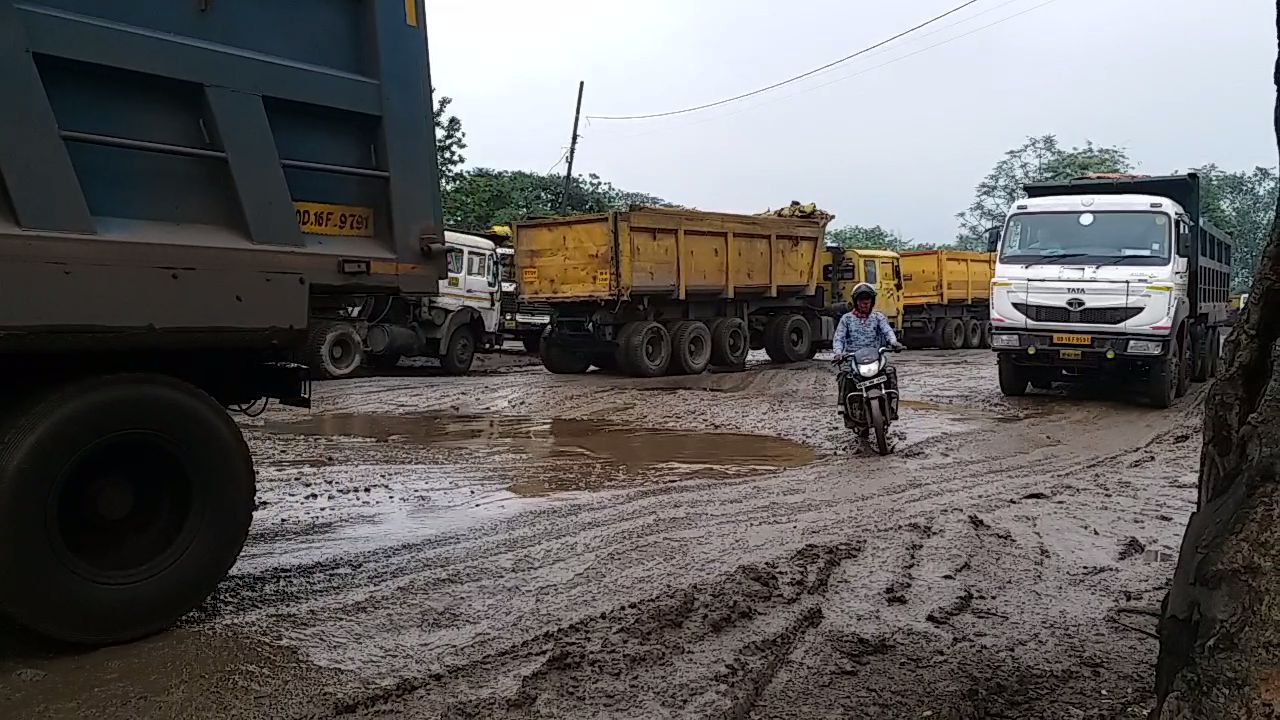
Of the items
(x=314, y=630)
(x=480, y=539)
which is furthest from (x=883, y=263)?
(x=314, y=630)

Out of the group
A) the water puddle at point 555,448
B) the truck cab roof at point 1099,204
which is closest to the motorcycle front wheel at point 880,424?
the water puddle at point 555,448

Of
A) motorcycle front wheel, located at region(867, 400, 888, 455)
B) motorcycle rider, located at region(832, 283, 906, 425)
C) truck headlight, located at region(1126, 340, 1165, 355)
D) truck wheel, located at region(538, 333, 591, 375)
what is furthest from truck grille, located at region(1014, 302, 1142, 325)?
truck wheel, located at region(538, 333, 591, 375)

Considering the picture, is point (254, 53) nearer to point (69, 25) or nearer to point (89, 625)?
point (69, 25)

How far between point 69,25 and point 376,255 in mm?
1415

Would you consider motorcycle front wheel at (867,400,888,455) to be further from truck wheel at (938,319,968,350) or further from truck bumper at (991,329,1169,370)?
truck wheel at (938,319,968,350)

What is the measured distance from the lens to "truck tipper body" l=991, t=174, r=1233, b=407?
1095 centimetres

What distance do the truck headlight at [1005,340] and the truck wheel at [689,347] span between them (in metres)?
6.14

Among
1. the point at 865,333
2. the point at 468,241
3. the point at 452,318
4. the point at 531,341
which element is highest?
the point at 468,241

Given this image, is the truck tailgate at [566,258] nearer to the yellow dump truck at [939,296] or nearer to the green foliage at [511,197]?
the green foliage at [511,197]

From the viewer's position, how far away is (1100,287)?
1104 cm

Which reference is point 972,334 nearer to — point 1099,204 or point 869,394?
point 1099,204

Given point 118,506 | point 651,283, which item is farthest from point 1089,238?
point 118,506

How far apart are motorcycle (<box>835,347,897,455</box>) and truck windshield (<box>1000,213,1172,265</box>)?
4.01 metres

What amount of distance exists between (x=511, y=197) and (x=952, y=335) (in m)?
14.4
